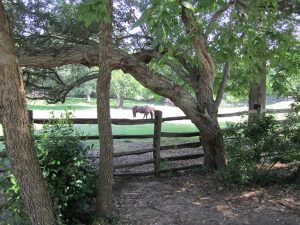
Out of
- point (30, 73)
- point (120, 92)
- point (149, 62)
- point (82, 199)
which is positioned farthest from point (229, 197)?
point (120, 92)

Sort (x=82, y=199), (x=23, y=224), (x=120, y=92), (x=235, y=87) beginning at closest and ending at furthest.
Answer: (x=23, y=224) < (x=82, y=199) < (x=235, y=87) < (x=120, y=92)

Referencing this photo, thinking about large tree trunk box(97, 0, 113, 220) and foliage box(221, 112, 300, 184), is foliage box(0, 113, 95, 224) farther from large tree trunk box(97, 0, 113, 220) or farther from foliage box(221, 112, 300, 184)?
foliage box(221, 112, 300, 184)

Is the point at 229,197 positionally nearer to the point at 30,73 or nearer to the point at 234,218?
the point at 234,218

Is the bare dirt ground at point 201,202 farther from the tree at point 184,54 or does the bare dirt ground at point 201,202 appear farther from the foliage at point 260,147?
the tree at point 184,54

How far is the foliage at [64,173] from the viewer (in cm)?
485

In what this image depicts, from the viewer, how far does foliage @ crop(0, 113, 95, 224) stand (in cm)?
485

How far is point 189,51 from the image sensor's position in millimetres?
8141

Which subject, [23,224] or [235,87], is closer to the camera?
[23,224]

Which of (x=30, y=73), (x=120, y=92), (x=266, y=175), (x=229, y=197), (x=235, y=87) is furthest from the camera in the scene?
(x=120, y=92)

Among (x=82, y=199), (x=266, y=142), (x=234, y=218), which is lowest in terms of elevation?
(x=234, y=218)

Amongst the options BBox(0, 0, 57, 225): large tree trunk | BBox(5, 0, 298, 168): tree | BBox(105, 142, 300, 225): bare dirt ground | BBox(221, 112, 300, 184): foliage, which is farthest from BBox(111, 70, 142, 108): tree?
BBox(0, 0, 57, 225): large tree trunk

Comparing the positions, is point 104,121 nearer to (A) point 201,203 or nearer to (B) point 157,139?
(A) point 201,203

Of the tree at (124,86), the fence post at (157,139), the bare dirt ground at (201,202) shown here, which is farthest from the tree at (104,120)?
the tree at (124,86)

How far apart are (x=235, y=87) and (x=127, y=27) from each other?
12.7ft
